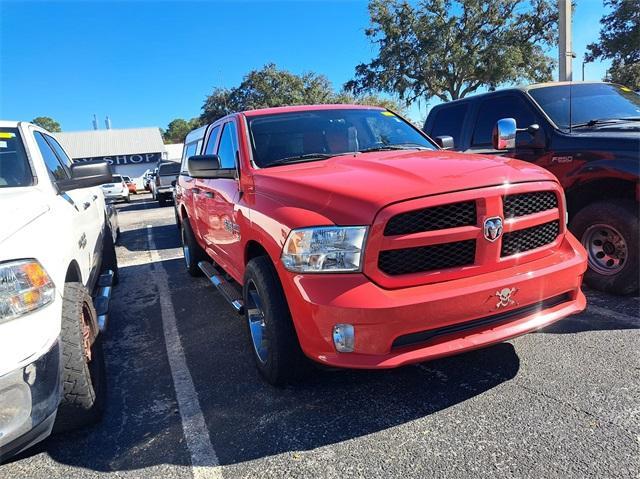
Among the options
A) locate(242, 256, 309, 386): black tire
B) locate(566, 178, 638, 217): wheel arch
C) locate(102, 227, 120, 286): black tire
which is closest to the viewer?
→ locate(242, 256, 309, 386): black tire

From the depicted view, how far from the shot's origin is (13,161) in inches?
139

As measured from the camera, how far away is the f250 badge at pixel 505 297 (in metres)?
2.57

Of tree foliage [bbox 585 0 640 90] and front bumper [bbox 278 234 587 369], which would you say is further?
tree foliage [bbox 585 0 640 90]

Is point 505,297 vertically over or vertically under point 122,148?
under

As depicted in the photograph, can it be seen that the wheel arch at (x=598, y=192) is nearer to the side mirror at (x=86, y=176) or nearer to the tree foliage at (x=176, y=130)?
the side mirror at (x=86, y=176)

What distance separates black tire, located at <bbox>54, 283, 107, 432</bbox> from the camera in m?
2.54

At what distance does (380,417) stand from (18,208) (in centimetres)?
240

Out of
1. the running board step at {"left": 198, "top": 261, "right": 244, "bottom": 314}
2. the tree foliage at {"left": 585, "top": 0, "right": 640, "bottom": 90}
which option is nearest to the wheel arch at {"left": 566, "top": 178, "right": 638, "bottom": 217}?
the running board step at {"left": 198, "top": 261, "right": 244, "bottom": 314}

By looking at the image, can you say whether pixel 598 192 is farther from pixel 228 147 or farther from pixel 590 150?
Answer: pixel 228 147

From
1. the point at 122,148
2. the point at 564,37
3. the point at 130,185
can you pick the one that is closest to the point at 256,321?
the point at 564,37

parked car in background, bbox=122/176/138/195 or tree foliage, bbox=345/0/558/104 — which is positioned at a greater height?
tree foliage, bbox=345/0/558/104

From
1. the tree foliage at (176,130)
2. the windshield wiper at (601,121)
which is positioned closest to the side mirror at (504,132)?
the windshield wiper at (601,121)

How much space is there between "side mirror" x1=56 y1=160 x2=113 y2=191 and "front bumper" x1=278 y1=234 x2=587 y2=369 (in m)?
1.94

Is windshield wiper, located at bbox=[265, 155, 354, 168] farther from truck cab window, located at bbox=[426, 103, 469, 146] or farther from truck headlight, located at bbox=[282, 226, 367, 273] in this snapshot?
truck cab window, located at bbox=[426, 103, 469, 146]
